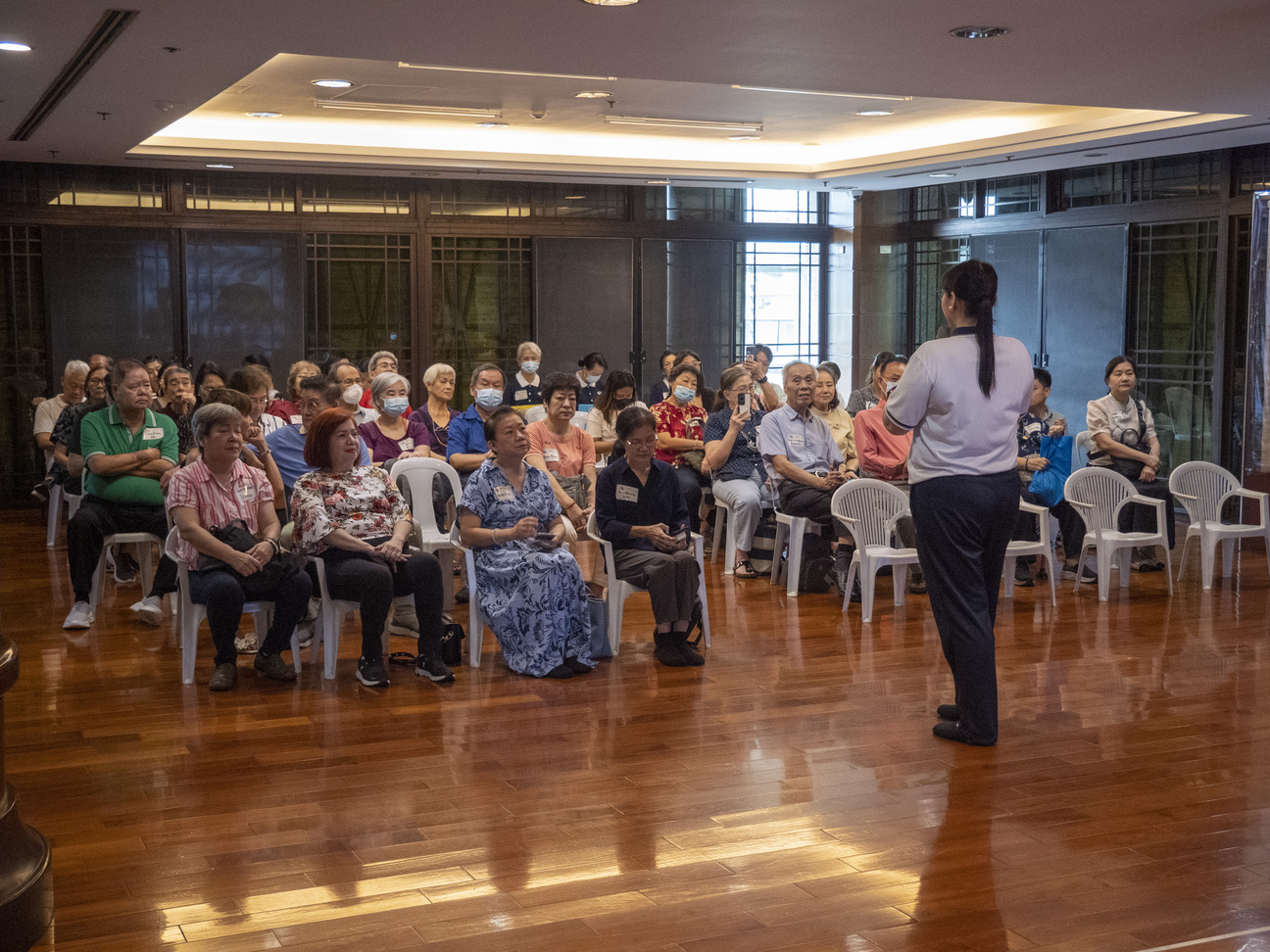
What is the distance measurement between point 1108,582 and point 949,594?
3.29 meters

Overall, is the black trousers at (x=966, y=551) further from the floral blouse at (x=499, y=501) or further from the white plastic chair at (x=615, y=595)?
the floral blouse at (x=499, y=501)

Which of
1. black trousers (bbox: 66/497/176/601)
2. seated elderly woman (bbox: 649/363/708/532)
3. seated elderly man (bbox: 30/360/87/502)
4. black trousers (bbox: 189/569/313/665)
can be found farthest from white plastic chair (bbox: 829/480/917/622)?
seated elderly man (bbox: 30/360/87/502)

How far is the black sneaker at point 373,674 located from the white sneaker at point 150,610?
1685mm

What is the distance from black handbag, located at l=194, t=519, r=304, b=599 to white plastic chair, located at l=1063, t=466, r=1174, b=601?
4522 mm

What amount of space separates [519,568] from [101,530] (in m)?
2.38

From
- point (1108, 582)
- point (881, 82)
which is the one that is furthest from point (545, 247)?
point (1108, 582)

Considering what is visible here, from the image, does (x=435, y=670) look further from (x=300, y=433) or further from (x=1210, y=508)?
(x=1210, y=508)

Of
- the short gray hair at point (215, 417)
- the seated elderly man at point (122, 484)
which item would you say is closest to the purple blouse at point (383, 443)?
the seated elderly man at point (122, 484)

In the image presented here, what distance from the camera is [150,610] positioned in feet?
21.0

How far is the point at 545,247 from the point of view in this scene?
12.2m

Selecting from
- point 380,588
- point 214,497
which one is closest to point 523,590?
point 380,588

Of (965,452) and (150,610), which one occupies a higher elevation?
(965,452)

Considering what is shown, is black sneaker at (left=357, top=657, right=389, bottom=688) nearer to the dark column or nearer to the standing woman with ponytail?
the standing woman with ponytail

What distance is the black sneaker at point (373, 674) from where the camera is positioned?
17.3ft
